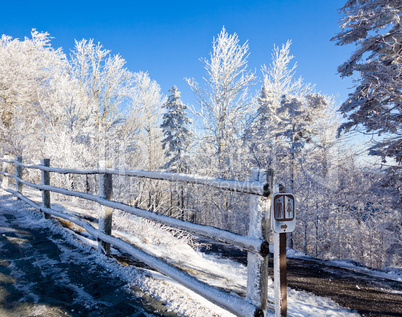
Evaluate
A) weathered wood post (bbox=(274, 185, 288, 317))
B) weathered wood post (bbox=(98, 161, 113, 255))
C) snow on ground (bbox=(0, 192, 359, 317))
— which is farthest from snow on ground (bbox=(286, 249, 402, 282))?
weathered wood post (bbox=(98, 161, 113, 255))

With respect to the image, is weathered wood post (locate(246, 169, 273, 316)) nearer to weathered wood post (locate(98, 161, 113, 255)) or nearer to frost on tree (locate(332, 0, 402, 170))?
weathered wood post (locate(98, 161, 113, 255))

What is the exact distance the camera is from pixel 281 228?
2.05 metres

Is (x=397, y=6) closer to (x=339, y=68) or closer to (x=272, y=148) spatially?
(x=339, y=68)

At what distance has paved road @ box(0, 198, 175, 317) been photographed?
2248 mm

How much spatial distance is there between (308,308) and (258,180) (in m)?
3.24

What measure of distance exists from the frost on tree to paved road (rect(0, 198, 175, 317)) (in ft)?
27.9

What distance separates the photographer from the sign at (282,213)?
2.02 m

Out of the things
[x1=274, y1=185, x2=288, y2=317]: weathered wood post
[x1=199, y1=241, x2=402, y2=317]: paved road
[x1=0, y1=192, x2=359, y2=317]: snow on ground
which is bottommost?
[x1=199, y1=241, x2=402, y2=317]: paved road

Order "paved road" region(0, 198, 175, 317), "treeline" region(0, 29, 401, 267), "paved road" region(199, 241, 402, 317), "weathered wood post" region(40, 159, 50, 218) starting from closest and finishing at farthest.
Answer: "paved road" region(0, 198, 175, 317)
"paved road" region(199, 241, 402, 317)
"weathered wood post" region(40, 159, 50, 218)
"treeline" region(0, 29, 401, 267)

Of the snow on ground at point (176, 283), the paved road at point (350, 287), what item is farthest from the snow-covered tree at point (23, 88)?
the paved road at point (350, 287)

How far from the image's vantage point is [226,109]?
1720cm

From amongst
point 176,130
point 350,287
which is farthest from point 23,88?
point 350,287

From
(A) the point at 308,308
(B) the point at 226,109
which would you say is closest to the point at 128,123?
(B) the point at 226,109

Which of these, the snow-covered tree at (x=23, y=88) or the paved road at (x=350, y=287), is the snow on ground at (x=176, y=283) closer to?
the paved road at (x=350, y=287)
